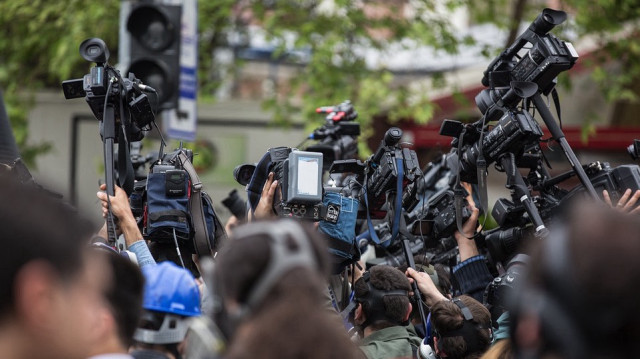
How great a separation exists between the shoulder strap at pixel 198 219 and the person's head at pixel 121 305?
2060 mm

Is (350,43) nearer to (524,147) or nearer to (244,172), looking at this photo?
(244,172)

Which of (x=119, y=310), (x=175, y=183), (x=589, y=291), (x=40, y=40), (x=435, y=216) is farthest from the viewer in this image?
(x=40, y=40)

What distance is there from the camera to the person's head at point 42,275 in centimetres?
214

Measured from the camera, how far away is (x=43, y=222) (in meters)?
2.17

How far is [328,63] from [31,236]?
10404mm

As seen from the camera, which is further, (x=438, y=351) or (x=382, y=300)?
(x=382, y=300)

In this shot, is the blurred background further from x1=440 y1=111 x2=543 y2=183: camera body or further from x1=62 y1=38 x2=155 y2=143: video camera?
x1=440 y1=111 x2=543 y2=183: camera body

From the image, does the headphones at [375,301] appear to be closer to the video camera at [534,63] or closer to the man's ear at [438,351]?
the man's ear at [438,351]

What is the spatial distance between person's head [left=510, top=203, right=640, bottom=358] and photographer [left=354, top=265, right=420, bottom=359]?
2.59 m

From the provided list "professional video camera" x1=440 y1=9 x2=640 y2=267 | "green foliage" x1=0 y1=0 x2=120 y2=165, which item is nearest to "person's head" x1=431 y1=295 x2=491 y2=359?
"professional video camera" x1=440 y1=9 x2=640 y2=267

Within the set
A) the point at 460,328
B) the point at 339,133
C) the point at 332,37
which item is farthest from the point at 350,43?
the point at 460,328

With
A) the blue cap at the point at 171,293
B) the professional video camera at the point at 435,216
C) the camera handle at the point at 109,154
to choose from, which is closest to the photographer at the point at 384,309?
the professional video camera at the point at 435,216

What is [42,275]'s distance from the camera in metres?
2.17

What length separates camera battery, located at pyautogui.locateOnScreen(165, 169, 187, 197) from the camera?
187 inches
